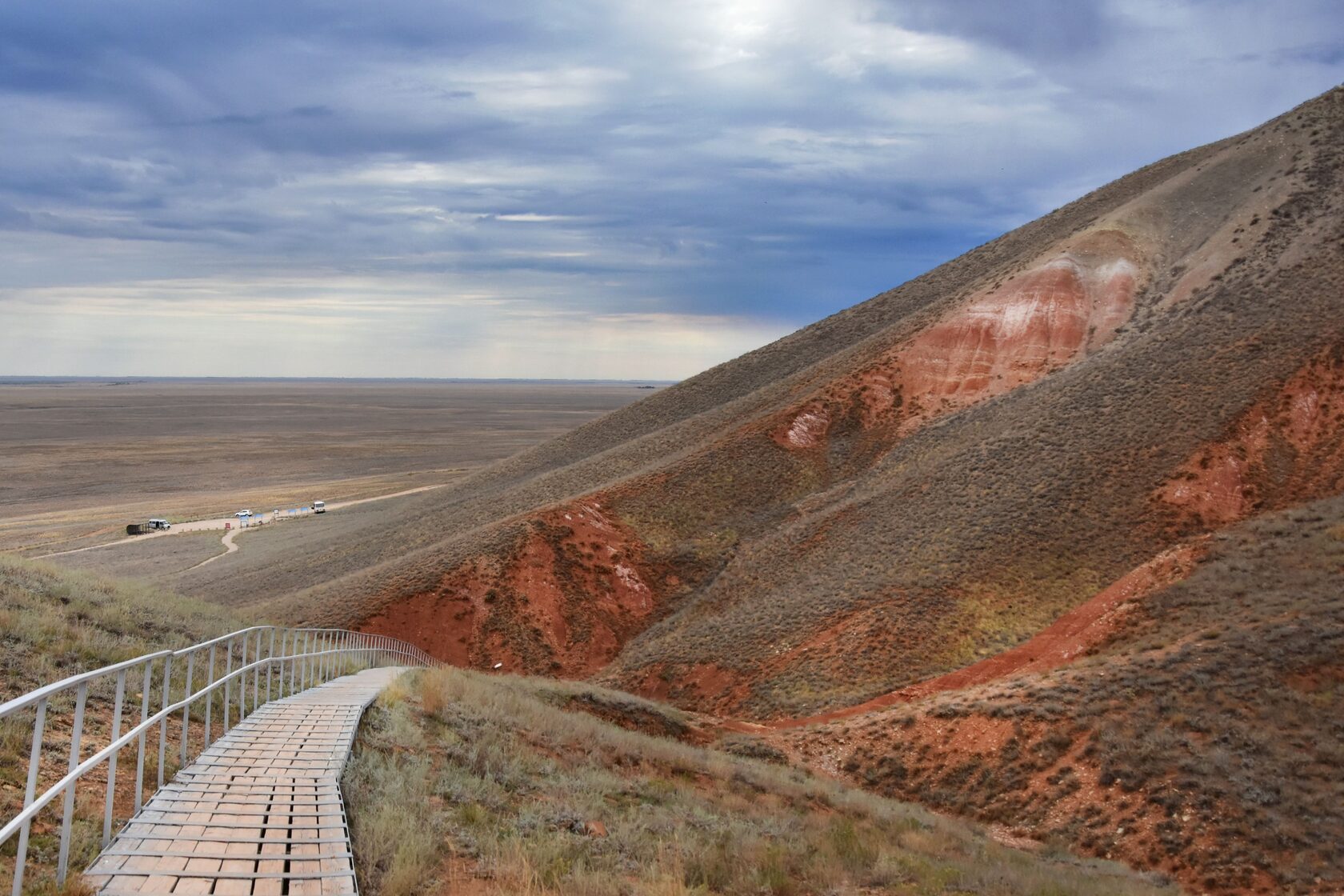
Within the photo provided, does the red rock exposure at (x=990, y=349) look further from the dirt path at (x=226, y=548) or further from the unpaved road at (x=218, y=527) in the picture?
the unpaved road at (x=218, y=527)

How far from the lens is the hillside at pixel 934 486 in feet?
96.0

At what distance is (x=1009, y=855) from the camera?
1267cm

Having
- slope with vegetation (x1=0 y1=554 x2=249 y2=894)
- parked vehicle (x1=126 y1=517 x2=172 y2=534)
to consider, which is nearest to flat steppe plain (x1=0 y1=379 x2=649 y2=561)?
parked vehicle (x1=126 y1=517 x2=172 y2=534)

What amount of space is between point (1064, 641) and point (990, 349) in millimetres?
30667

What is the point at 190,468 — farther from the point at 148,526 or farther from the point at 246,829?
the point at 246,829

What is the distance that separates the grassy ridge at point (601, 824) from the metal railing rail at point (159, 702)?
1467 millimetres

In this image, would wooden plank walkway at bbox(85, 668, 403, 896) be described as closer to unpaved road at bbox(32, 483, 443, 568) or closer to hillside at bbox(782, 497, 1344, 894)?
hillside at bbox(782, 497, 1344, 894)

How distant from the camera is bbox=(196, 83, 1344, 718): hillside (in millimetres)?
29250

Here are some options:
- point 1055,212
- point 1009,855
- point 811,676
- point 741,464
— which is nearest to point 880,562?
point 811,676

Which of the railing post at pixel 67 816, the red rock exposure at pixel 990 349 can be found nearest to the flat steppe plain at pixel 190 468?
the red rock exposure at pixel 990 349

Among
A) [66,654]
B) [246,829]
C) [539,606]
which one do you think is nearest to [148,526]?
[539,606]

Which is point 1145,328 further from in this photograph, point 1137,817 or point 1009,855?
point 1009,855

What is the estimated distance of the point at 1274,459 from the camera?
3125 cm

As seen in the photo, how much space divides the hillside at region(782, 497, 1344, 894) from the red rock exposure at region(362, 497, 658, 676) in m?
14.9
